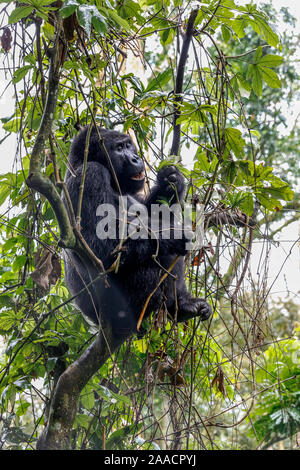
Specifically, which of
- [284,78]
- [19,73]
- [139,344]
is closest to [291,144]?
[284,78]

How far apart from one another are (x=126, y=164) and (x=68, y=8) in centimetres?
186

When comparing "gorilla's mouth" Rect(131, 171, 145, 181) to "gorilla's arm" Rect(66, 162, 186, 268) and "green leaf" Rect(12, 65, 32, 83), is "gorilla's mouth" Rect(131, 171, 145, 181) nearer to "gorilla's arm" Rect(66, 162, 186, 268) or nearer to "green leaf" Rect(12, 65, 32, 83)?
"gorilla's arm" Rect(66, 162, 186, 268)

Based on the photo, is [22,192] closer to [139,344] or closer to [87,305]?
[87,305]

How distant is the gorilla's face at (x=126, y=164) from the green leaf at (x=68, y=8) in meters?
1.82

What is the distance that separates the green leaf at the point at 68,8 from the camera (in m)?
1.93

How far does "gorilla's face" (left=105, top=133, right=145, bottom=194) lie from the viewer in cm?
373

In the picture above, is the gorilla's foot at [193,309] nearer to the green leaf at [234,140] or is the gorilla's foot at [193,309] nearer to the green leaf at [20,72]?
the green leaf at [234,140]

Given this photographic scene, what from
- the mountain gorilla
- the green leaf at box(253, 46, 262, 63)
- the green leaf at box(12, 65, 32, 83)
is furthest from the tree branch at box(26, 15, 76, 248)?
the green leaf at box(253, 46, 262, 63)

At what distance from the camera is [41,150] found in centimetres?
201

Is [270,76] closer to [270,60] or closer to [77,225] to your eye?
[270,60]

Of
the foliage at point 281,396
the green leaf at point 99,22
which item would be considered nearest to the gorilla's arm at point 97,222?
the green leaf at point 99,22

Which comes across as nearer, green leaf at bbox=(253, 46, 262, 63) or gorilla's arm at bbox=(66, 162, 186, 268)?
green leaf at bbox=(253, 46, 262, 63)

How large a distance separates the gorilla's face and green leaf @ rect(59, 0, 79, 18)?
1816 millimetres
